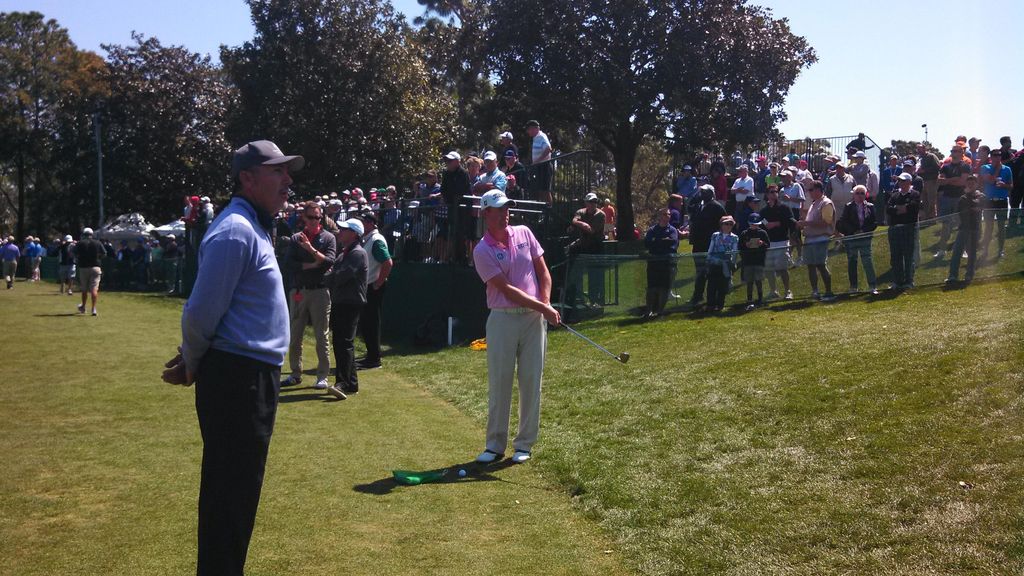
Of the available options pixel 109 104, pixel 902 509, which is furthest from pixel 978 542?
pixel 109 104

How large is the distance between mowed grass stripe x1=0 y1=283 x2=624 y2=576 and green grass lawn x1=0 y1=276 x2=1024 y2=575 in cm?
3

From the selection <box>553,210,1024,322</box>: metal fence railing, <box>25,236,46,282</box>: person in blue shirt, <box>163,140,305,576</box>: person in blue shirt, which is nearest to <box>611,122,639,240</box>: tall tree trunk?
<box>553,210,1024,322</box>: metal fence railing

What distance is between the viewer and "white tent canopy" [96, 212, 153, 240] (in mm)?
47062

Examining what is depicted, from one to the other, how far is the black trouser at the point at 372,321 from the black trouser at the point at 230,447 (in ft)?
30.6

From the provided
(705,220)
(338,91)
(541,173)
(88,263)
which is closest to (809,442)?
(705,220)

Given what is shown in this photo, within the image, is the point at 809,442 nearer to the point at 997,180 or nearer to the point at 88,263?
the point at 997,180

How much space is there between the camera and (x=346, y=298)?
38.8 ft

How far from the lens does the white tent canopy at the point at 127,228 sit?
47.1 meters

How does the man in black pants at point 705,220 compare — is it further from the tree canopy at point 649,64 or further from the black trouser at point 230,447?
the black trouser at point 230,447

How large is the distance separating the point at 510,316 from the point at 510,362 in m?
0.39

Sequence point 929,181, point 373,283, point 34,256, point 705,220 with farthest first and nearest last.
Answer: point 34,256 → point 929,181 → point 705,220 → point 373,283

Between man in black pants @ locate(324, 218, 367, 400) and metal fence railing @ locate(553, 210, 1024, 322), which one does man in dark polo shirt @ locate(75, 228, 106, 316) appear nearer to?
metal fence railing @ locate(553, 210, 1024, 322)


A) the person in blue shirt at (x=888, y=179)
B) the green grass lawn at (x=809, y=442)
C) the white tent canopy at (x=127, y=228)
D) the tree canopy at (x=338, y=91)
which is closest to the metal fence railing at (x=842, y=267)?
the green grass lawn at (x=809, y=442)

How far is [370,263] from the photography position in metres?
13.6
